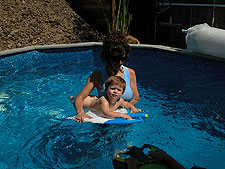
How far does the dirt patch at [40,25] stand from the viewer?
8344 millimetres

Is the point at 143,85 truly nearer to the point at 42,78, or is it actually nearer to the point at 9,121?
the point at 42,78

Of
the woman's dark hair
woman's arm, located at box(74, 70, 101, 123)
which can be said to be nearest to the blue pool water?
woman's arm, located at box(74, 70, 101, 123)

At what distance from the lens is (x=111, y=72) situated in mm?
3031

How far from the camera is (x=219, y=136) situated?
3.29 meters

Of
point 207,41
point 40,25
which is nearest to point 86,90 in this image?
point 207,41

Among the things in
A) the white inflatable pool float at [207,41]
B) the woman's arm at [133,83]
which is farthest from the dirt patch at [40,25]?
the woman's arm at [133,83]

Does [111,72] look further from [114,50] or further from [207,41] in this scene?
[207,41]

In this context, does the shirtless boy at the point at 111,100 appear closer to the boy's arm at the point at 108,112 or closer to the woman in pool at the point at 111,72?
the boy's arm at the point at 108,112

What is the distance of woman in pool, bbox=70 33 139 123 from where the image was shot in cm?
288

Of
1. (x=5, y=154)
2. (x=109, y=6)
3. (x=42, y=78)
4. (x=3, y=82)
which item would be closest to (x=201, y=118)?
(x=5, y=154)

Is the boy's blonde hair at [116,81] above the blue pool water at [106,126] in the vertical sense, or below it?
above

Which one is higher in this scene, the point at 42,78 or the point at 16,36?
the point at 16,36

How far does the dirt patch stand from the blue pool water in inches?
71.0

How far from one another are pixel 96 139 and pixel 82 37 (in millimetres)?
6519
